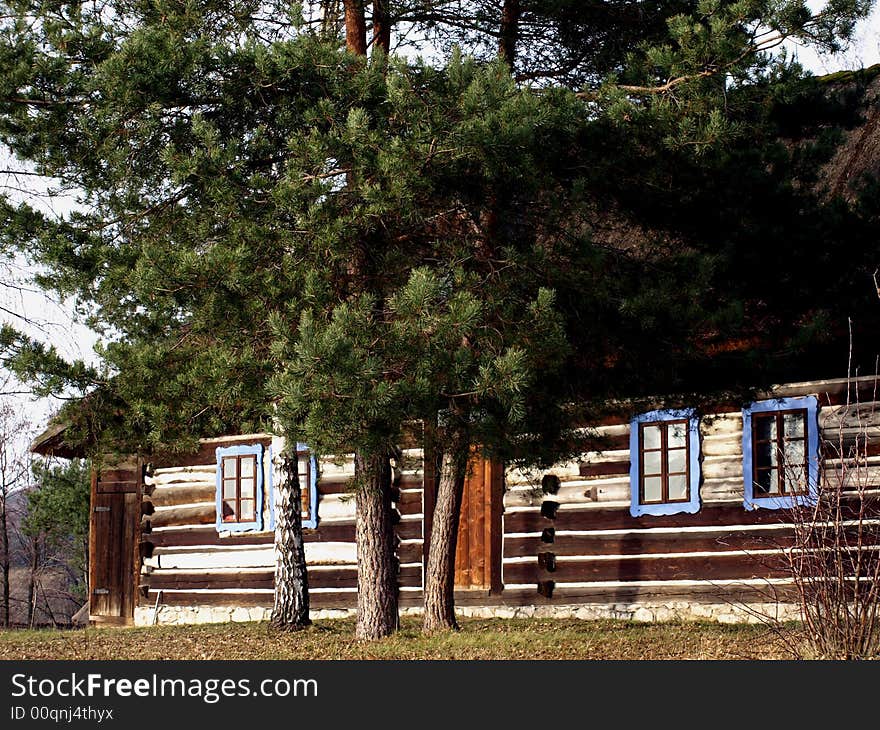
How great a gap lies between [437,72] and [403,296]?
2177 mm

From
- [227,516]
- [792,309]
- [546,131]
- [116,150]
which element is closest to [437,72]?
[546,131]

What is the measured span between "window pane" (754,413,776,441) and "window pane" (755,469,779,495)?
1.15 feet

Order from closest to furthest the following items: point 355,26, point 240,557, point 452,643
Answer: point 452,643
point 355,26
point 240,557

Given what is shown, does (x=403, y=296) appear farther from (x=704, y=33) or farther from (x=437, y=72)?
(x=704, y=33)

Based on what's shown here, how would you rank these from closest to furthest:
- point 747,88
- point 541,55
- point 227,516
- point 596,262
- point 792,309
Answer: point 596,262
point 747,88
point 792,309
point 541,55
point 227,516

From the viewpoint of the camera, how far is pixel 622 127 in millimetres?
10844

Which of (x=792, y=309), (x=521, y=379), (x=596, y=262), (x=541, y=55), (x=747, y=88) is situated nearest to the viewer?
(x=521, y=379)

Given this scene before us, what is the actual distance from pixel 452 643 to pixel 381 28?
20.2ft

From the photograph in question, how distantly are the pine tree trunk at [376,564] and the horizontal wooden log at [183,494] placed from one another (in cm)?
638

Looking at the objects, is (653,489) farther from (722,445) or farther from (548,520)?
(548,520)

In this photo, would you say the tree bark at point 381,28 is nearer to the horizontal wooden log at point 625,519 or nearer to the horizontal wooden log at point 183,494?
the horizontal wooden log at point 625,519

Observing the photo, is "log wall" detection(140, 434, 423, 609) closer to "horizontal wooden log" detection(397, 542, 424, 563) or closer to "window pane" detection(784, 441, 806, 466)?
"horizontal wooden log" detection(397, 542, 424, 563)

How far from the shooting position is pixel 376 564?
38.3ft

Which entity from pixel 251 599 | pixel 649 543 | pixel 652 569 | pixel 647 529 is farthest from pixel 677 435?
pixel 251 599
